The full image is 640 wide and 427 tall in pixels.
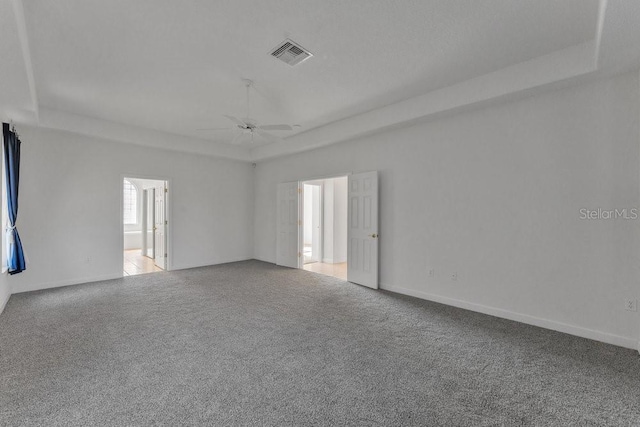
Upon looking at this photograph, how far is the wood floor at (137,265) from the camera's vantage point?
6375mm

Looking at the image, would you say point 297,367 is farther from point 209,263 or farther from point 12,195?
point 209,263

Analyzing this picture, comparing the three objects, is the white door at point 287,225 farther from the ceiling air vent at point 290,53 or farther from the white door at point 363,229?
the ceiling air vent at point 290,53

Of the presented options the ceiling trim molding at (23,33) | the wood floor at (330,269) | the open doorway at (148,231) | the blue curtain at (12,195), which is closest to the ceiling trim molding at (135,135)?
the blue curtain at (12,195)

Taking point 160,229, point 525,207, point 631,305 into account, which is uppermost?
point 525,207

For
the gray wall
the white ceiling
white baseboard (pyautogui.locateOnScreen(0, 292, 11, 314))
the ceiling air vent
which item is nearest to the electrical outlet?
the gray wall

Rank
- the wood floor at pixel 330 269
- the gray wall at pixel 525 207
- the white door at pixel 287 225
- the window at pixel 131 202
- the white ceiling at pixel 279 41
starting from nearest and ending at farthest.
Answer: the white ceiling at pixel 279 41 → the gray wall at pixel 525 207 → the wood floor at pixel 330 269 → the white door at pixel 287 225 → the window at pixel 131 202

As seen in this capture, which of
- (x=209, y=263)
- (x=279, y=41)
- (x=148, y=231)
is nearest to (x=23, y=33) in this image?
(x=279, y=41)

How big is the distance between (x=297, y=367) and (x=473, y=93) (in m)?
3.79

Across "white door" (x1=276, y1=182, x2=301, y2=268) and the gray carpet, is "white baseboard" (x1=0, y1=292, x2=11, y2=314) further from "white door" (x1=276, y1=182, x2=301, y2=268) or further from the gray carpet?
"white door" (x1=276, y1=182, x2=301, y2=268)

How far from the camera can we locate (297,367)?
8.20ft

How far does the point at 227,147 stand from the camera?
7105 millimetres

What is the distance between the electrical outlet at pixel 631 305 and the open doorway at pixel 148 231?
24.6 ft

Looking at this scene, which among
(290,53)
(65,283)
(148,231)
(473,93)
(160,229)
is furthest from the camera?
(148,231)

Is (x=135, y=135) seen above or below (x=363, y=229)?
above
